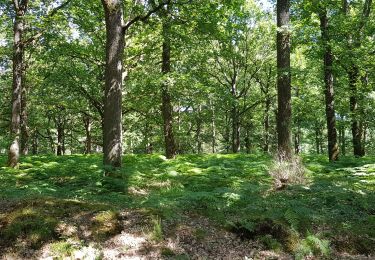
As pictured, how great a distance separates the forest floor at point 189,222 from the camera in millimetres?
5129

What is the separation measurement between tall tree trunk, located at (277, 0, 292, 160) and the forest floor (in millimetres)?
1556

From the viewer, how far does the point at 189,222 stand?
20.3ft

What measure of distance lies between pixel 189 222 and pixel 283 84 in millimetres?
5420

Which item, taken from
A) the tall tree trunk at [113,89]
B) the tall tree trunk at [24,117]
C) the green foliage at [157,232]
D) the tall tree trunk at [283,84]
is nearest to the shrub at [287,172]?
the tall tree trunk at [283,84]

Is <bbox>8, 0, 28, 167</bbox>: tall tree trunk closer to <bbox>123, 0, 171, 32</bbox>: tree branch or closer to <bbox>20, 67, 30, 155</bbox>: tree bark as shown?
<bbox>123, 0, 171, 32</bbox>: tree branch

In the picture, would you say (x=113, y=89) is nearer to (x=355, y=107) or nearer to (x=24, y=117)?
(x=355, y=107)

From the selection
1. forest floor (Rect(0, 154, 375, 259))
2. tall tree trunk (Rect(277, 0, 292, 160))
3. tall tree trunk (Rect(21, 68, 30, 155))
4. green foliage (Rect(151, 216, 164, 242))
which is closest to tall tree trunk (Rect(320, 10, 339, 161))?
tall tree trunk (Rect(277, 0, 292, 160))

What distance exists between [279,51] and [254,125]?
2730 centimetres

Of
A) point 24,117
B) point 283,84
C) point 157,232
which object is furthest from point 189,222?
point 24,117

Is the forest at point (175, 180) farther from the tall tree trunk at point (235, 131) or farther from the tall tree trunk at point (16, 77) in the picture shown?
the tall tree trunk at point (235, 131)

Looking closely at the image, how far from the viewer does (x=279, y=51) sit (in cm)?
991

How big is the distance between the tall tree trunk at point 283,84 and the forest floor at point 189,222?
61.3 inches

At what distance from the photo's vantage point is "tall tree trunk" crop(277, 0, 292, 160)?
30.5 feet

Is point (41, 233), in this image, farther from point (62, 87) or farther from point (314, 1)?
point (62, 87)
